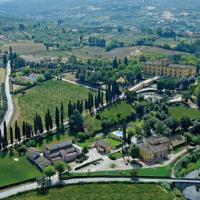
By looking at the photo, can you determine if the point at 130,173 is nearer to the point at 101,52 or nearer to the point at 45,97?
the point at 45,97

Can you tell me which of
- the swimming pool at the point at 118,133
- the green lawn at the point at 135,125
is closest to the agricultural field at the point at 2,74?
A: the green lawn at the point at 135,125

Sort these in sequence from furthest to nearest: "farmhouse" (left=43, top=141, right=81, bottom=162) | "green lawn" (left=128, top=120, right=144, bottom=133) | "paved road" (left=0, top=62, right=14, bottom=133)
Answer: "paved road" (left=0, top=62, right=14, bottom=133), "green lawn" (left=128, top=120, right=144, bottom=133), "farmhouse" (left=43, top=141, right=81, bottom=162)

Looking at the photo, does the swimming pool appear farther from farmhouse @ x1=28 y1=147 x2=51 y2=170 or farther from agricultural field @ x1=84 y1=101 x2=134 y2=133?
farmhouse @ x1=28 y1=147 x2=51 y2=170

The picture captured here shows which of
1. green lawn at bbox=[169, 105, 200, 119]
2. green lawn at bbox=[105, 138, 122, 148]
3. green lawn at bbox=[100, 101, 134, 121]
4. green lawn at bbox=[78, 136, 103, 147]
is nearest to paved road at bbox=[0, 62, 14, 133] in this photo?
green lawn at bbox=[78, 136, 103, 147]

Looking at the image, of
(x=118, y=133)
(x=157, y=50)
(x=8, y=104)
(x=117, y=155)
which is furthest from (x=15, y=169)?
(x=157, y=50)

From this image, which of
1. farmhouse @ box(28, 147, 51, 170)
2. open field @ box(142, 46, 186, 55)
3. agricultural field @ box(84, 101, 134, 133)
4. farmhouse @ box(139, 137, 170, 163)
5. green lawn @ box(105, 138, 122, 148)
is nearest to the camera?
farmhouse @ box(28, 147, 51, 170)
